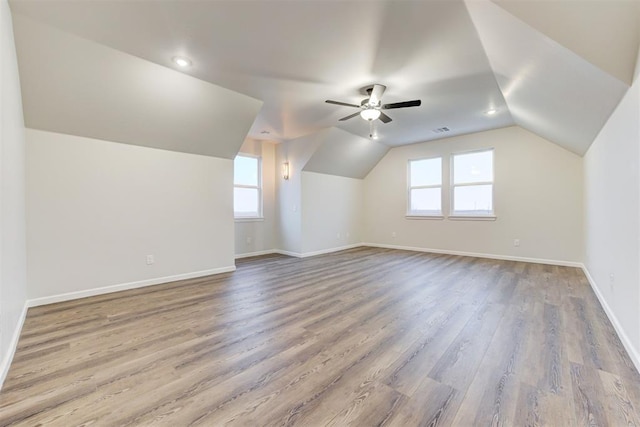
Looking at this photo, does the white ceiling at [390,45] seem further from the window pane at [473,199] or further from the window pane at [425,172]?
the window pane at [425,172]

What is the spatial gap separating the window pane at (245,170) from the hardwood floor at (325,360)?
306cm

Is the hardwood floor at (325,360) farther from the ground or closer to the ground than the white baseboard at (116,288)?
closer to the ground

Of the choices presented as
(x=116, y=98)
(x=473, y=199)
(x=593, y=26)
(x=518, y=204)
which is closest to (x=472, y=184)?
(x=473, y=199)

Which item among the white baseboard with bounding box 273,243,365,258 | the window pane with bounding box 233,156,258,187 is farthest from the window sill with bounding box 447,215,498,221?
the window pane with bounding box 233,156,258,187

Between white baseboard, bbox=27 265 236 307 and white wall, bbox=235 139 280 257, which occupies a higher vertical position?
white wall, bbox=235 139 280 257

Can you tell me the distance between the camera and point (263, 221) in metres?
6.36

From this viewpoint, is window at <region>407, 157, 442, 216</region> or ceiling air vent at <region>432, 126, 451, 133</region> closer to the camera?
ceiling air vent at <region>432, 126, 451, 133</region>

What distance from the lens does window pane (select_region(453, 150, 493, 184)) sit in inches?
223

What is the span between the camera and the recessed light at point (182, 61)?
2.78 meters

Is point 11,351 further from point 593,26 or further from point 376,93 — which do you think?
point 593,26

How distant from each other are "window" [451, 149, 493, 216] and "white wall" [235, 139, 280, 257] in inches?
163

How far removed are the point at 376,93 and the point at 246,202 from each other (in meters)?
3.79

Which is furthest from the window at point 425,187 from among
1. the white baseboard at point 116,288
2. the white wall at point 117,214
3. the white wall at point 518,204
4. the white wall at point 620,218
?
the white baseboard at point 116,288

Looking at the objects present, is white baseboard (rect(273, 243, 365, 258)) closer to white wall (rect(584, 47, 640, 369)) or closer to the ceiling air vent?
the ceiling air vent
